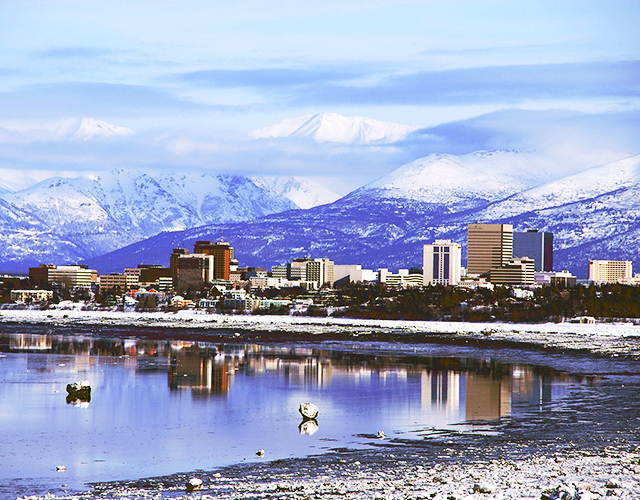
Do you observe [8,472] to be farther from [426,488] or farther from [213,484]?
[426,488]

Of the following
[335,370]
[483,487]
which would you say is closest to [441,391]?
[335,370]

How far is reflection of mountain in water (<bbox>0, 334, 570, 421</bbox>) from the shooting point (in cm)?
5091

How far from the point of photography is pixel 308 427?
131ft

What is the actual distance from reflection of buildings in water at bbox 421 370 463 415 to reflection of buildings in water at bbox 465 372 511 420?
63cm

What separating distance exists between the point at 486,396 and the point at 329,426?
46.3 feet

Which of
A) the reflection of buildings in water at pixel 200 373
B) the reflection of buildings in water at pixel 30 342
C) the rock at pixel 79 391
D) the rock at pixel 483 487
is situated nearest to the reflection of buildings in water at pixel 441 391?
the reflection of buildings in water at pixel 200 373

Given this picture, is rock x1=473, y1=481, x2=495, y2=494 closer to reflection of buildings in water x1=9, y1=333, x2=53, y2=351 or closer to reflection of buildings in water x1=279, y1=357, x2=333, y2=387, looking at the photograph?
reflection of buildings in water x1=279, y1=357, x2=333, y2=387

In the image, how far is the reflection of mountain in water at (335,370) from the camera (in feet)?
167

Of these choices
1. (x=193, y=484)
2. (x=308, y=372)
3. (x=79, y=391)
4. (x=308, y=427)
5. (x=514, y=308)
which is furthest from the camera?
(x=514, y=308)

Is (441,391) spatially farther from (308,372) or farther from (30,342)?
(30,342)

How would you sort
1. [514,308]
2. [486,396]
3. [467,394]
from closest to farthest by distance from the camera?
[486,396] < [467,394] < [514,308]

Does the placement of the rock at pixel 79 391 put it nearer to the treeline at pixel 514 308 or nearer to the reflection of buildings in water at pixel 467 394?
the reflection of buildings in water at pixel 467 394

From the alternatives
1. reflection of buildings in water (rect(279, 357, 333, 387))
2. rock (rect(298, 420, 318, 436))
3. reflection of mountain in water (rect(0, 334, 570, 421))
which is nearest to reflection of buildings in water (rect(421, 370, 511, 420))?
reflection of mountain in water (rect(0, 334, 570, 421))

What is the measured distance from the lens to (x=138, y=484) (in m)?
29.1
